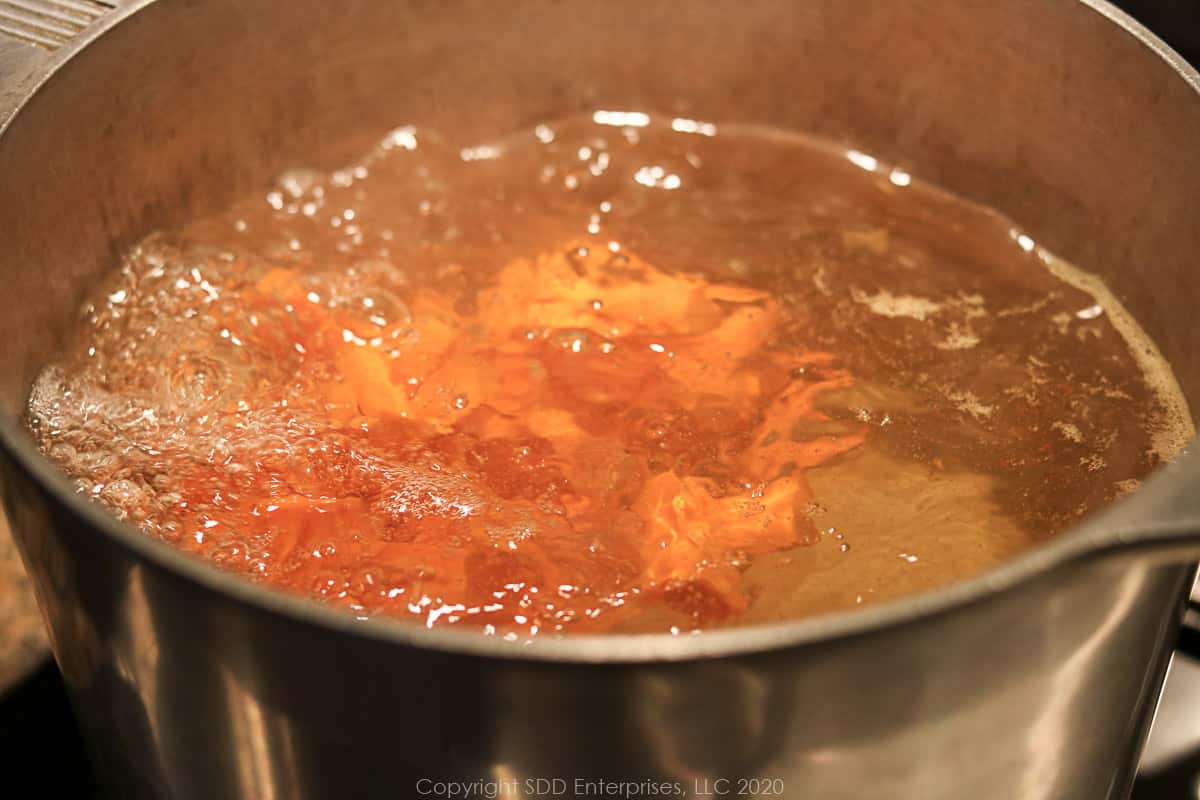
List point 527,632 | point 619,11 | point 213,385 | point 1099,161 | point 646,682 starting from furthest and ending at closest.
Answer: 1. point 619,11
2. point 1099,161
3. point 213,385
4. point 527,632
5. point 646,682

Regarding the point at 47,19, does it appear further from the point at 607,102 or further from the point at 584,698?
the point at 584,698

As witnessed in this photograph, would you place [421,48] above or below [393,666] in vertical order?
above

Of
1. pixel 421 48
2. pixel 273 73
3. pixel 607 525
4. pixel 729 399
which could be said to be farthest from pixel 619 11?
pixel 607 525

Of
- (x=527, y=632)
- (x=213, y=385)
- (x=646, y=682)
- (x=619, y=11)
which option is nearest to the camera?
(x=646, y=682)

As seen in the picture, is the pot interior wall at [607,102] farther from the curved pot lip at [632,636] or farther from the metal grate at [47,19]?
the curved pot lip at [632,636]

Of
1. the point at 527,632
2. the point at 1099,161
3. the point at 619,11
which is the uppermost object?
the point at 619,11

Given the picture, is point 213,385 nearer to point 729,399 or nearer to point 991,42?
point 729,399

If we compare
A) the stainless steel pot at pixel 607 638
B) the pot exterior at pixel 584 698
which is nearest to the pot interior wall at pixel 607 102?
the stainless steel pot at pixel 607 638
